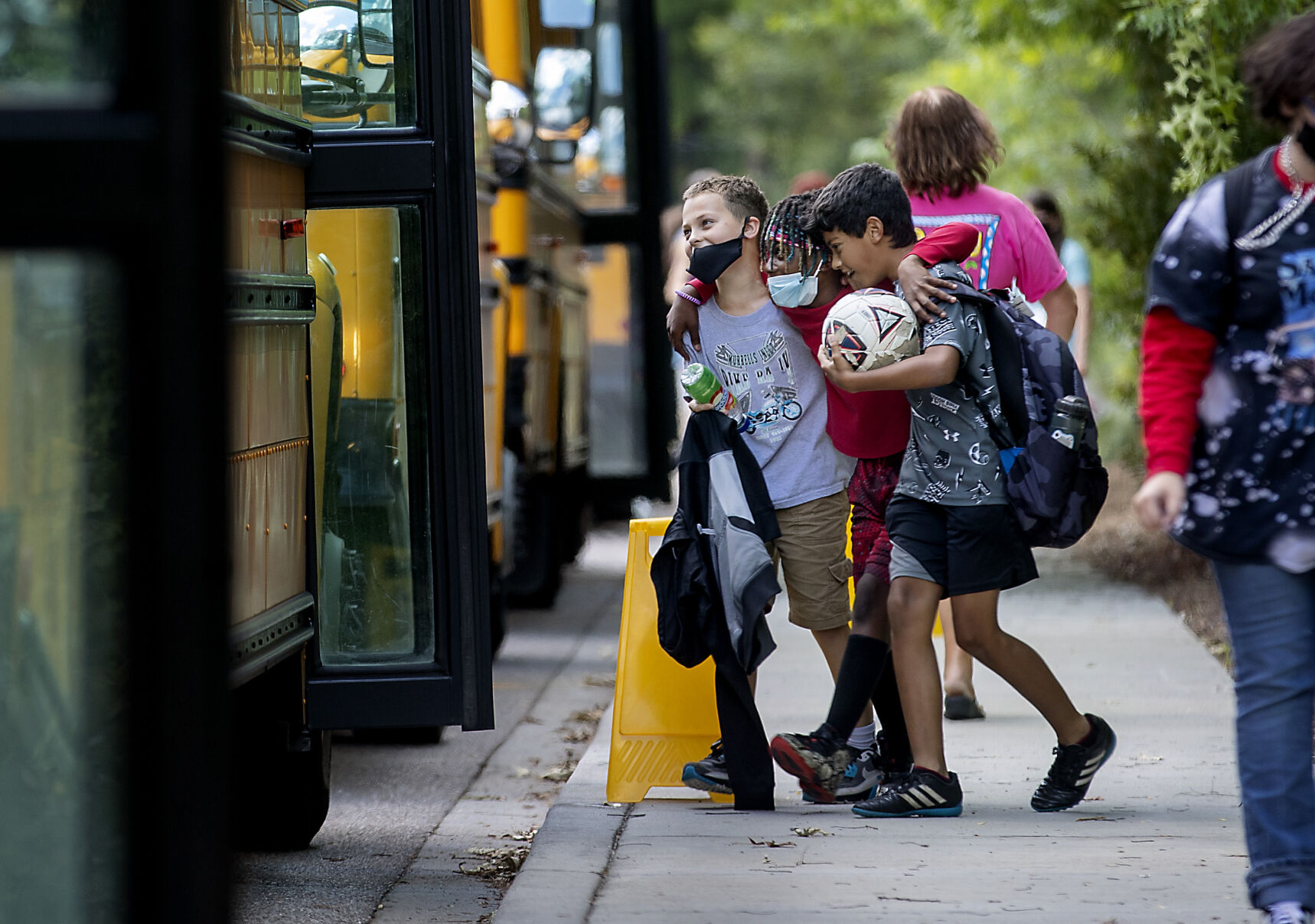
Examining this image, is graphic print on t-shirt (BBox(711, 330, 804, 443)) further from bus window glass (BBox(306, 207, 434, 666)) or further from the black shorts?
bus window glass (BBox(306, 207, 434, 666))

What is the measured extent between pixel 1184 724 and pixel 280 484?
9.55 feet

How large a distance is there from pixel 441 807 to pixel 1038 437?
2.09 m

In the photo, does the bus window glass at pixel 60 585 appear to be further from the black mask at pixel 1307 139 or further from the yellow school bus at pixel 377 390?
the black mask at pixel 1307 139

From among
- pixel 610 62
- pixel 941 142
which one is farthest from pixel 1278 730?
pixel 610 62

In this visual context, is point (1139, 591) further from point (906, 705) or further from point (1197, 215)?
point (1197, 215)

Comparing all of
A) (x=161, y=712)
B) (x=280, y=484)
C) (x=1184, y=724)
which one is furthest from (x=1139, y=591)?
(x=161, y=712)

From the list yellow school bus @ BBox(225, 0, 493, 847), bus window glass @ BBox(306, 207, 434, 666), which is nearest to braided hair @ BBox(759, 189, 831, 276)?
yellow school bus @ BBox(225, 0, 493, 847)

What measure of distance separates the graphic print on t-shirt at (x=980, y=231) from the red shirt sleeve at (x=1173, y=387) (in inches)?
67.5

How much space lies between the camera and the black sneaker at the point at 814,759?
13.5 ft

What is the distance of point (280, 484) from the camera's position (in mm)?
3770

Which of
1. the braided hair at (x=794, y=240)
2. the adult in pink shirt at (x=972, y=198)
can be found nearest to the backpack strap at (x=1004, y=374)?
the braided hair at (x=794, y=240)

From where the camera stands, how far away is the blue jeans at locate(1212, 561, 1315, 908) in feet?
9.40

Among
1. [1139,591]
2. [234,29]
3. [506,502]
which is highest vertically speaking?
[234,29]

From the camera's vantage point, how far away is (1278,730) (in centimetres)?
289
